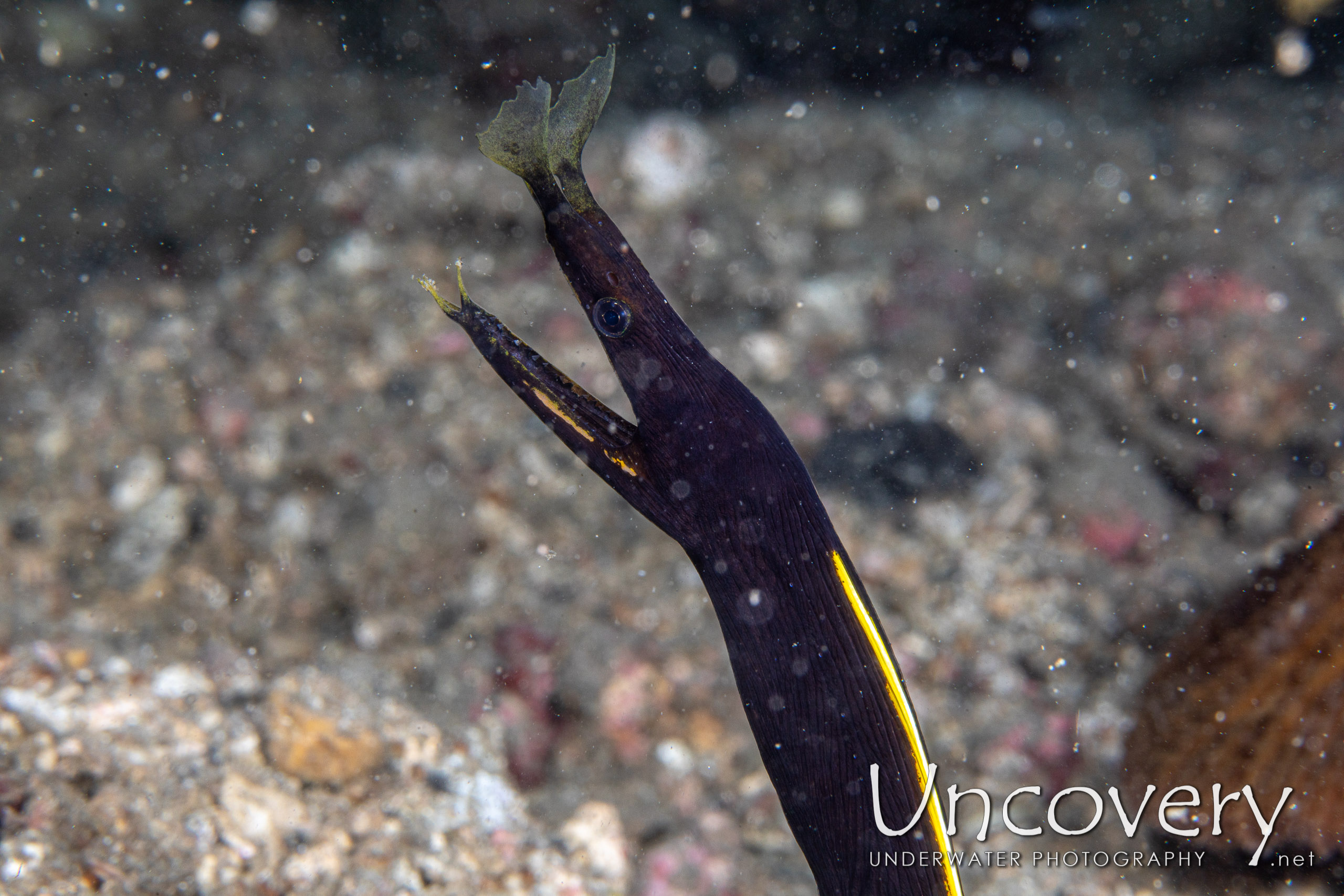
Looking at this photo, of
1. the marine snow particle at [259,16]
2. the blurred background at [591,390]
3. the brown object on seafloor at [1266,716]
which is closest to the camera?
the brown object on seafloor at [1266,716]

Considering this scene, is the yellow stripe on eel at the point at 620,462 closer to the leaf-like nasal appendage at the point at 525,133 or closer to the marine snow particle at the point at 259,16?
the leaf-like nasal appendage at the point at 525,133

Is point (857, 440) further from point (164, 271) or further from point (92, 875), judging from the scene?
point (164, 271)

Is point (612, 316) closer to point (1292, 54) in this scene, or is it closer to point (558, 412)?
point (558, 412)

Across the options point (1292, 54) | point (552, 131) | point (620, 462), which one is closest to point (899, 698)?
point (620, 462)

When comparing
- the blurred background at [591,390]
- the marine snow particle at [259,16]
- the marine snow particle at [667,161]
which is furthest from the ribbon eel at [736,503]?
the marine snow particle at [259,16]

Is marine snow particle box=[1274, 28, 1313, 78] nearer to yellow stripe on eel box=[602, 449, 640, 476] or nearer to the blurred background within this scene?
the blurred background

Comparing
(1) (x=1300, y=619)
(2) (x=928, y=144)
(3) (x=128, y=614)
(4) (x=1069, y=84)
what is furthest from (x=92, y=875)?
(4) (x=1069, y=84)

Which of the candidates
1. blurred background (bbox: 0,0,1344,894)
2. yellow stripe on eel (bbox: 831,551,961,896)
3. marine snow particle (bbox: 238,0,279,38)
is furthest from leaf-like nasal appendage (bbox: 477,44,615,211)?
marine snow particle (bbox: 238,0,279,38)
